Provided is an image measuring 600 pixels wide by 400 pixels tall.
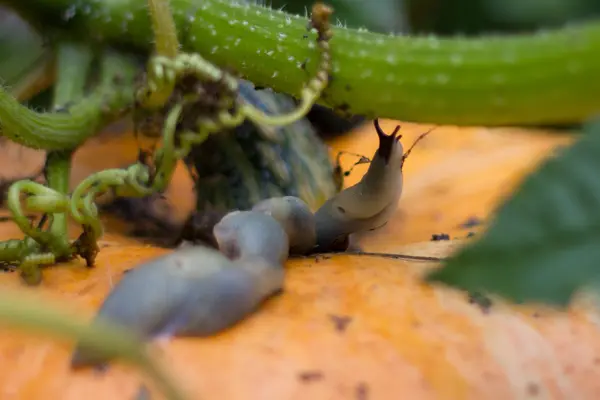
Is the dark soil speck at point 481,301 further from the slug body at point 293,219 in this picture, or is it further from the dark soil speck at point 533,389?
the slug body at point 293,219

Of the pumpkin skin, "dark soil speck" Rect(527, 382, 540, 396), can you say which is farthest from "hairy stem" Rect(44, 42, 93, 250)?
"dark soil speck" Rect(527, 382, 540, 396)

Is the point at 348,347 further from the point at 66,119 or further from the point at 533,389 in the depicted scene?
the point at 66,119

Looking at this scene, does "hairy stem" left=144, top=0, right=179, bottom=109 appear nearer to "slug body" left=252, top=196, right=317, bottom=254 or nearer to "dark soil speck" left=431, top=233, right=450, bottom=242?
"slug body" left=252, top=196, right=317, bottom=254

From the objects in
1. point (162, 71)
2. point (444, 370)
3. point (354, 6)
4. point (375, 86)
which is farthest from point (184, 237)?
point (354, 6)

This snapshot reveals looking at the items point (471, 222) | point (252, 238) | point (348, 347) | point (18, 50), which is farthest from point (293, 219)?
point (18, 50)

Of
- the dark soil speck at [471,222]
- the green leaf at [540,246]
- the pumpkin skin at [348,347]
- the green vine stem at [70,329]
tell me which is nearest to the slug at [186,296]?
the pumpkin skin at [348,347]
